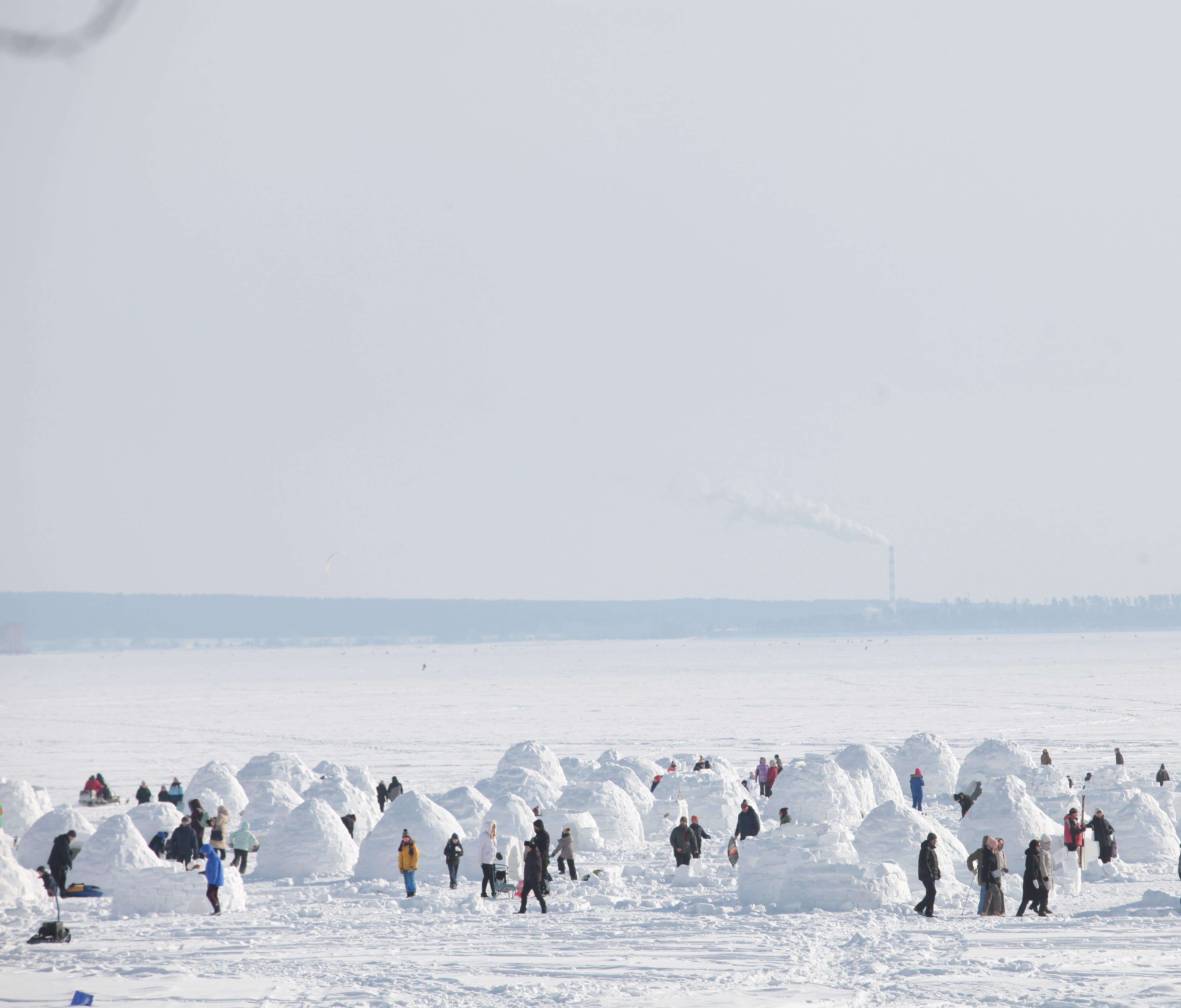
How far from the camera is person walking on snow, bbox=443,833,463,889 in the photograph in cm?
1873

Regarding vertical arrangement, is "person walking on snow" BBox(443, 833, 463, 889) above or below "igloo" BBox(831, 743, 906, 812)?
below

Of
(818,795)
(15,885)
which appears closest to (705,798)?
(818,795)

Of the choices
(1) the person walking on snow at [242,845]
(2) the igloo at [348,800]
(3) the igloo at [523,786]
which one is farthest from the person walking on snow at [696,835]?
(1) the person walking on snow at [242,845]

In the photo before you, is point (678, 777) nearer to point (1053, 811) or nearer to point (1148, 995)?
point (1053, 811)

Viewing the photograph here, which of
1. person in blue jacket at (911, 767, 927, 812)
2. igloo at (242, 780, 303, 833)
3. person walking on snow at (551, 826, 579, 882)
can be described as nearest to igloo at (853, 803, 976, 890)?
person walking on snow at (551, 826, 579, 882)

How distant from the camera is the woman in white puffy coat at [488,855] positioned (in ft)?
58.2

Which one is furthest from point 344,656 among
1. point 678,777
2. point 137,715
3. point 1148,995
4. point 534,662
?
point 1148,995

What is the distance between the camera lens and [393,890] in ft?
61.7

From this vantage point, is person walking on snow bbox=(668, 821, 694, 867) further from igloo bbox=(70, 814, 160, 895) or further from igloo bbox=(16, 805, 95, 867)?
igloo bbox=(16, 805, 95, 867)

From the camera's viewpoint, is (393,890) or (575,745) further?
(575,745)

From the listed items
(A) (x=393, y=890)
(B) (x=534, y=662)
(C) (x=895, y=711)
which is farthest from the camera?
(B) (x=534, y=662)

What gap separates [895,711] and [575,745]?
19.5 meters

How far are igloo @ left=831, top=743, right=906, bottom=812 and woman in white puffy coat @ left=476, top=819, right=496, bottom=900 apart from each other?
26.6 ft

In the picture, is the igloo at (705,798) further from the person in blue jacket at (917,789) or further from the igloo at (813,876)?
the igloo at (813,876)
